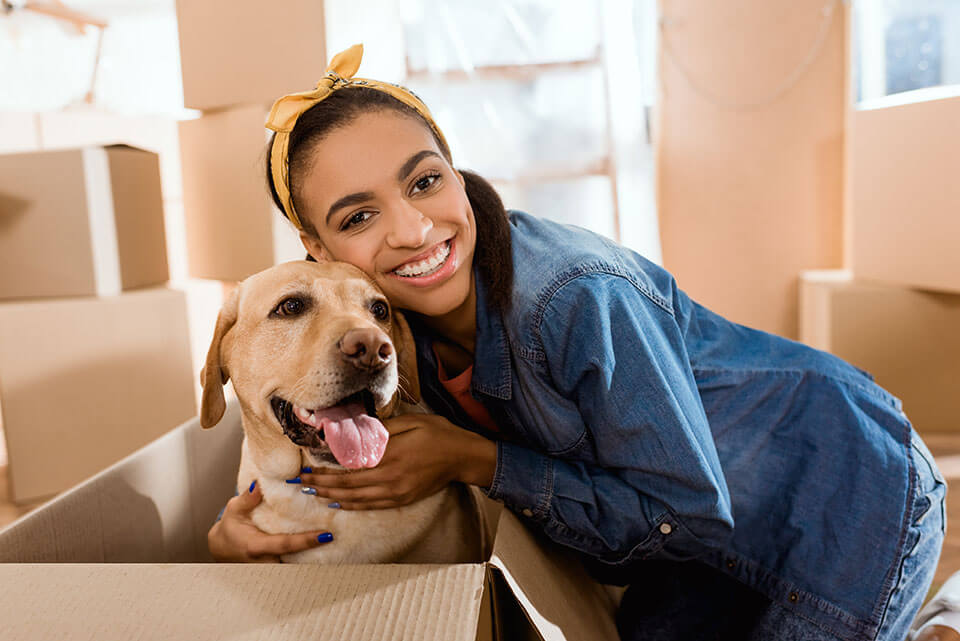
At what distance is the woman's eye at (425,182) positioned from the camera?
1.18 m

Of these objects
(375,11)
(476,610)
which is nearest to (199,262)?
(375,11)

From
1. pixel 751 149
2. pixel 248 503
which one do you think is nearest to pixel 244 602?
pixel 248 503

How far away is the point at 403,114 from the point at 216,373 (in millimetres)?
538

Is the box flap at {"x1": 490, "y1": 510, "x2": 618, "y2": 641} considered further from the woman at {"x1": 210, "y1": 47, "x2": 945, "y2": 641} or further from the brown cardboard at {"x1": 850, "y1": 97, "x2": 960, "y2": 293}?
the brown cardboard at {"x1": 850, "y1": 97, "x2": 960, "y2": 293}

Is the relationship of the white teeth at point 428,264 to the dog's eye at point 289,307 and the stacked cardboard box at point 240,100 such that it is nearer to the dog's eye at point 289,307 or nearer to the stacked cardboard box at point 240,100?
the dog's eye at point 289,307

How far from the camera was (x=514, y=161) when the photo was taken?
3.70 metres

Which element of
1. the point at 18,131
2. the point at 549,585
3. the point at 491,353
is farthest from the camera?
the point at 18,131

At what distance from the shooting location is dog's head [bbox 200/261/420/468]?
3.41 feet

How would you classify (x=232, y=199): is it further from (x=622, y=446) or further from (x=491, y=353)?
(x=622, y=446)

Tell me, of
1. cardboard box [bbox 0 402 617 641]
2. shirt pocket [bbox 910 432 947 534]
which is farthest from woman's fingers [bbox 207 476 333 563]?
shirt pocket [bbox 910 432 947 534]

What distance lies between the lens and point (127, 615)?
775mm

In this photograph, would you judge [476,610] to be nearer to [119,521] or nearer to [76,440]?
[119,521]

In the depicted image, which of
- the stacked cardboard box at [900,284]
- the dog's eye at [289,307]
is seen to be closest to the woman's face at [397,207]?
the dog's eye at [289,307]

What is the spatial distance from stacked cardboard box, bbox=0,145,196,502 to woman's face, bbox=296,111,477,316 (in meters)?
1.35
